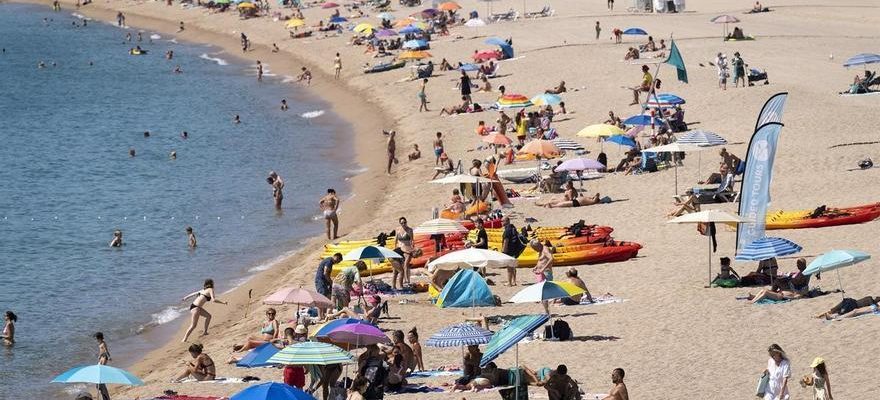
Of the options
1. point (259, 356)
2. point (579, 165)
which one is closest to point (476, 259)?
point (259, 356)

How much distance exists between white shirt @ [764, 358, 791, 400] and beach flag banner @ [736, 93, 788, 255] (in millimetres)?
6788

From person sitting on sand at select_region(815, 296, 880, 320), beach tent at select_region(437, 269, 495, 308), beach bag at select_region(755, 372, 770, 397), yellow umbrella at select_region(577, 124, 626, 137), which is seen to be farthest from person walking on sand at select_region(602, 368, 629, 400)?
yellow umbrella at select_region(577, 124, 626, 137)

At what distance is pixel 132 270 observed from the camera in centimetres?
3167

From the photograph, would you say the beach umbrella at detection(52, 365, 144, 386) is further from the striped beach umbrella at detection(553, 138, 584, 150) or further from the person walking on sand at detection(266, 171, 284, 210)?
the person walking on sand at detection(266, 171, 284, 210)

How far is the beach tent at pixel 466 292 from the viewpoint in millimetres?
21344

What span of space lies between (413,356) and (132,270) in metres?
13.6

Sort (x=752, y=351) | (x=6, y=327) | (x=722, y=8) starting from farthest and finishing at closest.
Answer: (x=722, y=8) → (x=6, y=327) → (x=752, y=351)

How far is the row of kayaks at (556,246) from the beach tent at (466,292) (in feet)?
13.5

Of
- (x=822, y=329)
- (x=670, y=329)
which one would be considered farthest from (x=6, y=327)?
(x=822, y=329)

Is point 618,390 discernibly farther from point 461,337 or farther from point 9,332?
point 9,332

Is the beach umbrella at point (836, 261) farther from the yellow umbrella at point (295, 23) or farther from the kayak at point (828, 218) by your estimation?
the yellow umbrella at point (295, 23)

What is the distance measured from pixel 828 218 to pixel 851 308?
6.94m

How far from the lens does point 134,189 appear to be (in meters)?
42.2

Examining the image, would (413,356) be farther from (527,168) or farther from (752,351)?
(527,168)
